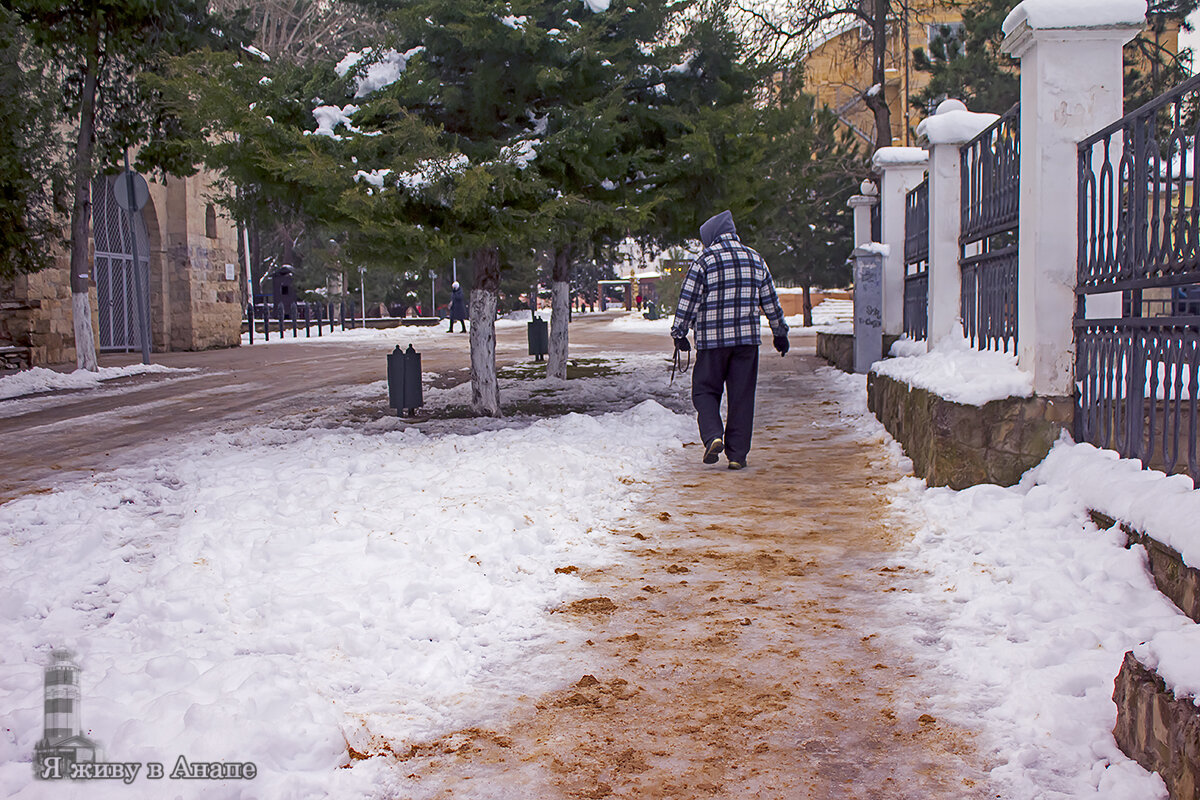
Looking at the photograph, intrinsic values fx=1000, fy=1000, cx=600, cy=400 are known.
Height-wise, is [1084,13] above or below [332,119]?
below

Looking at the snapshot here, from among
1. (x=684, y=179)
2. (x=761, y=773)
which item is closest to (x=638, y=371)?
(x=684, y=179)

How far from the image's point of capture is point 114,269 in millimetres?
23312

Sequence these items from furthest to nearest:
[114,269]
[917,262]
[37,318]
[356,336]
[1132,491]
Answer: [356,336], [114,269], [37,318], [917,262], [1132,491]

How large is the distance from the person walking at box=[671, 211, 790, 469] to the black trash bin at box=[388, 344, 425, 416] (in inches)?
161

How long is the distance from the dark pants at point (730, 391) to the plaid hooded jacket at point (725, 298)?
12cm

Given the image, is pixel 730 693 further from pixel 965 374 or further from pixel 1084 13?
pixel 1084 13

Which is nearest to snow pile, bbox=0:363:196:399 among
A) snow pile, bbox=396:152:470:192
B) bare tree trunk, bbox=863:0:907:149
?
snow pile, bbox=396:152:470:192

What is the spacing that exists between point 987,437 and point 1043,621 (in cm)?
189

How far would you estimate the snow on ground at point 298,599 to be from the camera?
2791 mm

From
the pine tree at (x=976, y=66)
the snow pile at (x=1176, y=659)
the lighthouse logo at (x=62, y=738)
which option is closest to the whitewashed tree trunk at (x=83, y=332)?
the lighthouse logo at (x=62, y=738)

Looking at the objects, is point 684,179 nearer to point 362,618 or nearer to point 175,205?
point 362,618

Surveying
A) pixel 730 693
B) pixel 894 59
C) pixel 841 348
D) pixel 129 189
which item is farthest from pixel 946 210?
pixel 894 59

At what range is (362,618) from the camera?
388 centimetres

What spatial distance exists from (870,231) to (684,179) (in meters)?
6.20
